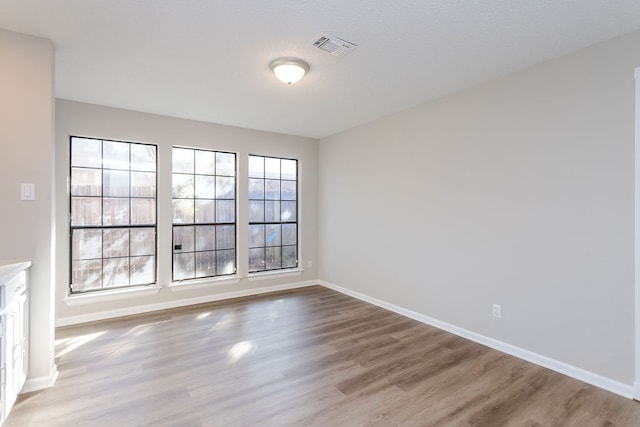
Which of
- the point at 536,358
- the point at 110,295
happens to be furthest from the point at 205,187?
the point at 536,358

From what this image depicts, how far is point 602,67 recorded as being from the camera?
7.73ft

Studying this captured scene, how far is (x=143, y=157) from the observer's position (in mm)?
4148

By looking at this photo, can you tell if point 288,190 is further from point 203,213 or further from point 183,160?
point 183,160

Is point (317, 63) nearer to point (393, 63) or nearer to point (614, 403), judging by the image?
point (393, 63)

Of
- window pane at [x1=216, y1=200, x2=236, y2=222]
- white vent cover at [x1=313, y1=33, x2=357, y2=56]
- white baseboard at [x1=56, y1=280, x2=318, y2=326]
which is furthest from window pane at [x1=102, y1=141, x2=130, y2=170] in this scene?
white vent cover at [x1=313, y1=33, x2=357, y2=56]

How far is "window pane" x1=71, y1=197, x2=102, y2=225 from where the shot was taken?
3719 mm

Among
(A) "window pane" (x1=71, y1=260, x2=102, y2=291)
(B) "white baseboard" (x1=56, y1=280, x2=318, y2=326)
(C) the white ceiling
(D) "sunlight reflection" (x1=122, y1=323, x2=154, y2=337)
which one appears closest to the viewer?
(C) the white ceiling

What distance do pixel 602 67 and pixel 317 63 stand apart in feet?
7.20

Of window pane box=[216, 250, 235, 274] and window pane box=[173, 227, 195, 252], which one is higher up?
window pane box=[173, 227, 195, 252]

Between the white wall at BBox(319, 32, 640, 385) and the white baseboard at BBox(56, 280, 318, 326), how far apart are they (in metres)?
1.72

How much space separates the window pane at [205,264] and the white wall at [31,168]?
2145 mm

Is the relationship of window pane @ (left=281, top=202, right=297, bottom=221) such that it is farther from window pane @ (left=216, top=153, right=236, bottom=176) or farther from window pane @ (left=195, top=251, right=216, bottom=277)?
window pane @ (left=195, top=251, right=216, bottom=277)

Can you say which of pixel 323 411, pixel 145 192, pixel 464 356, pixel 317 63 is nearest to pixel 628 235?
pixel 464 356

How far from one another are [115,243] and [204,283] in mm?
1229
